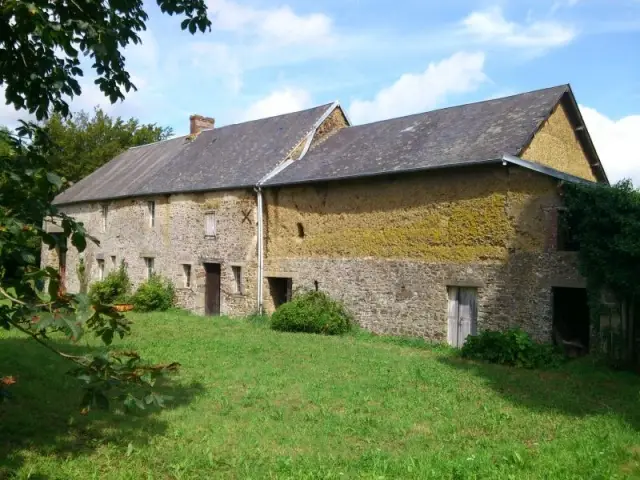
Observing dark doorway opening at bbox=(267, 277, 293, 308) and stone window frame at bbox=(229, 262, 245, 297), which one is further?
stone window frame at bbox=(229, 262, 245, 297)

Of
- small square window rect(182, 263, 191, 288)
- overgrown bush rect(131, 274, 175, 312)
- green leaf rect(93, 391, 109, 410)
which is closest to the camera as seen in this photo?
green leaf rect(93, 391, 109, 410)

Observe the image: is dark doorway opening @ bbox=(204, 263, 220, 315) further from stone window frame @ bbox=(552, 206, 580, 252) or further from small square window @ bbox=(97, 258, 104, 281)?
stone window frame @ bbox=(552, 206, 580, 252)

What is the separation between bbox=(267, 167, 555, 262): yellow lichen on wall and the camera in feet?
42.9

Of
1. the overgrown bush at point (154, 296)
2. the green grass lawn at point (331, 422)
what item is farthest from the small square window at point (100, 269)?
the green grass lawn at point (331, 422)

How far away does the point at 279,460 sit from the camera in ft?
20.0

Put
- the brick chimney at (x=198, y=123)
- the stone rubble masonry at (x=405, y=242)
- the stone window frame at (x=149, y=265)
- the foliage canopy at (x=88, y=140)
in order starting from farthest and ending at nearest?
the foliage canopy at (x=88, y=140), the brick chimney at (x=198, y=123), the stone window frame at (x=149, y=265), the stone rubble masonry at (x=405, y=242)

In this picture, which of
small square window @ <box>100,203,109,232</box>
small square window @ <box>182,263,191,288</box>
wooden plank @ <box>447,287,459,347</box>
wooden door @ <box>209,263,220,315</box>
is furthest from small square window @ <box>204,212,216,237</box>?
wooden plank @ <box>447,287,459,347</box>

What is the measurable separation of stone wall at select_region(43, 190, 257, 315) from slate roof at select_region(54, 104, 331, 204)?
0.52 m

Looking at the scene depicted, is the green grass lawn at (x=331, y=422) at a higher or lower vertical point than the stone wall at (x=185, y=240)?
lower

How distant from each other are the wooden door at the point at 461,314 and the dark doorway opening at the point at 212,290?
30.1 ft

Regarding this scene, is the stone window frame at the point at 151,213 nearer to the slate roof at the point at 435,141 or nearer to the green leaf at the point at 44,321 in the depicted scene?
the slate roof at the point at 435,141

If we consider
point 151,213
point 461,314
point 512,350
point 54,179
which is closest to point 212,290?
point 151,213

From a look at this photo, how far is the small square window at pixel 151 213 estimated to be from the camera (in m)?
23.0

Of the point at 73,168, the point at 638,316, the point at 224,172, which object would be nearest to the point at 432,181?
the point at 638,316
